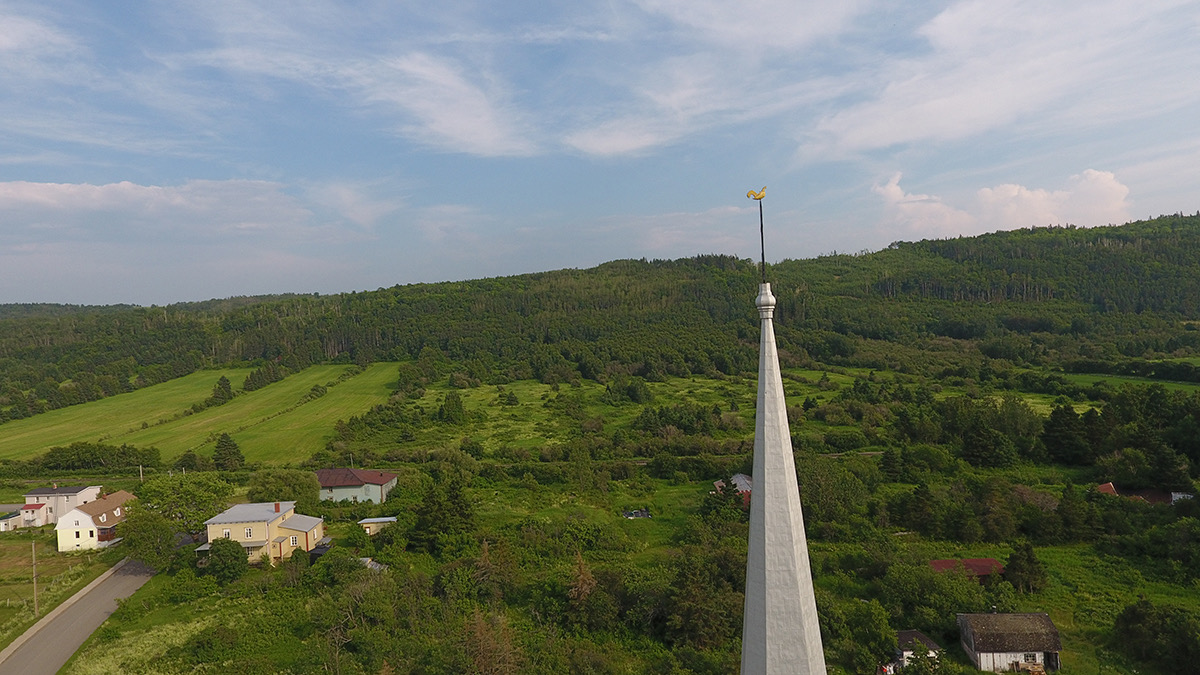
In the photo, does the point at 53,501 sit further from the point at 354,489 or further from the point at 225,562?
the point at 225,562

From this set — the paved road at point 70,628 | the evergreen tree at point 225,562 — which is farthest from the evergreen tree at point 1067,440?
the paved road at point 70,628

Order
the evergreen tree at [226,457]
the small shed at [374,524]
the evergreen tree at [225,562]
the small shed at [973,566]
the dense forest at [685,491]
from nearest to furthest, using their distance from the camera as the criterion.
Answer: the dense forest at [685,491] < the small shed at [973,566] < the evergreen tree at [225,562] < the small shed at [374,524] < the evergreen tree at [226,457]

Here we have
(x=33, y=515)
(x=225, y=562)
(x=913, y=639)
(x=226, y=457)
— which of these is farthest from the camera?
(x=226, y=457)

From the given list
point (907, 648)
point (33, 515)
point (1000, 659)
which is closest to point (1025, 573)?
point (1000, 659)

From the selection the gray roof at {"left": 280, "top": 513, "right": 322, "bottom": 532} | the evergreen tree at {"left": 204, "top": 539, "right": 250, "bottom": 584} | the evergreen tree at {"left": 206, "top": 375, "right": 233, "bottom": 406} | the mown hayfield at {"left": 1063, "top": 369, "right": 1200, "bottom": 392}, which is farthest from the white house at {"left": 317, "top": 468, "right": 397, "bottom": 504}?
the mown hayfield at {"left": 1063, "top": 369, "right": 1200, "bottom": 392}

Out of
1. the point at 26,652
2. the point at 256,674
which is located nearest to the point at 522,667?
the point at 256,674

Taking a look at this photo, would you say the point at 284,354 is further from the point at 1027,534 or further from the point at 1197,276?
the point at 1197,276

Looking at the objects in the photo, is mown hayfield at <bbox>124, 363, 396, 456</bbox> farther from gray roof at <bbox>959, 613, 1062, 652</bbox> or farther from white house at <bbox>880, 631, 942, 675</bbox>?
gray roof at <bbox>959, 613, 1062, 652</bbox>

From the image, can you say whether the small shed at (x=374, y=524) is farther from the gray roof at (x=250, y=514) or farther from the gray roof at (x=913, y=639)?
the gray roof at (x=913, y=639)
